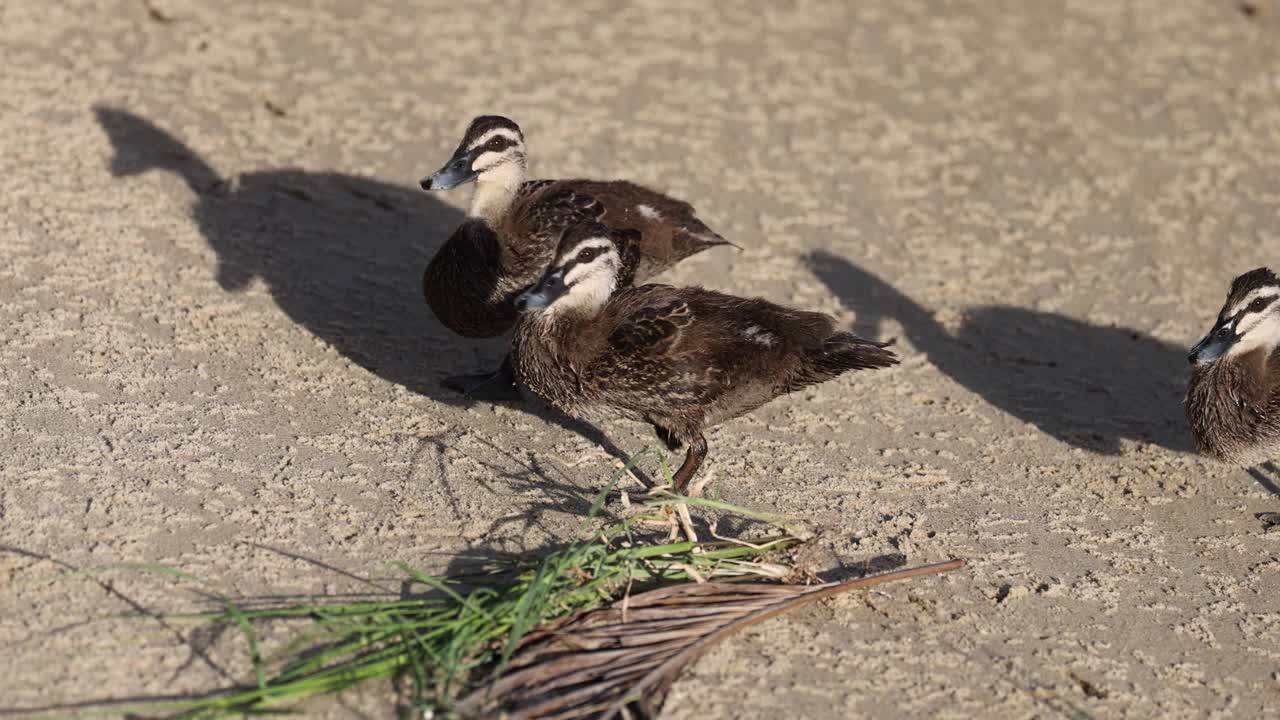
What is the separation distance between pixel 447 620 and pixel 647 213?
2591mm

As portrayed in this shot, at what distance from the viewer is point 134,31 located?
Answer: 833 cm

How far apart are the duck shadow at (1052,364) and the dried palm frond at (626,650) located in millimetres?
2030

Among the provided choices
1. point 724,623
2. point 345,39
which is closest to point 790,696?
point 724,623

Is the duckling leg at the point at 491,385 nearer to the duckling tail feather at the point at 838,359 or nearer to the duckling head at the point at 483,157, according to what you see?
the duckling head at the point at 483,157

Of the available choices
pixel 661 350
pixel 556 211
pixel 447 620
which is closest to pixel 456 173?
pixel 556 211

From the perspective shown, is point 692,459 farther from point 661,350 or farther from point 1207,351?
point 1207,351

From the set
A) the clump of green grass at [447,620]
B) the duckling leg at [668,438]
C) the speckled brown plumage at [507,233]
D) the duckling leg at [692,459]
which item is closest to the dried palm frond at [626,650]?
the clump of green grass at [447,620]

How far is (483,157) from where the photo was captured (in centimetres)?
597

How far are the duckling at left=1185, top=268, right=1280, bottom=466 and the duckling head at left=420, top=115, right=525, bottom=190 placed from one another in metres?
3.01

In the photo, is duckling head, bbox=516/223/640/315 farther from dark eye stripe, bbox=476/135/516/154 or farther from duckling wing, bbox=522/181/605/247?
dark eye stripe, bbox=476/135/516/154

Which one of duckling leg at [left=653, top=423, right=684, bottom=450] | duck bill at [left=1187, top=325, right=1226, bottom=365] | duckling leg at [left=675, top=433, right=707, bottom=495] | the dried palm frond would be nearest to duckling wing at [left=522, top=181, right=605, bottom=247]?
duckling leg at [left=653, top=423, right=684, bottom=450]

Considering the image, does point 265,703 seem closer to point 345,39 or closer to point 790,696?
point 790,696

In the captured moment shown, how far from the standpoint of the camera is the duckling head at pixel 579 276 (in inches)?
207

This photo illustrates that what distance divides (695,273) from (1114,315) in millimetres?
2183
